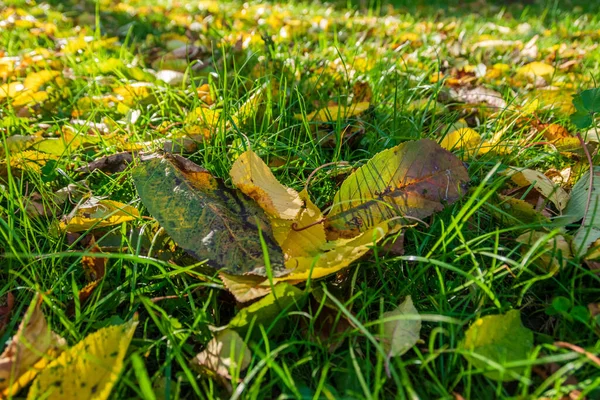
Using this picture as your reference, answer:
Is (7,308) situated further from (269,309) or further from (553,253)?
(553,253)

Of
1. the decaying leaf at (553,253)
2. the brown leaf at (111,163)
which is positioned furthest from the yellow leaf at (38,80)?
the decaying leaf at (553,253)

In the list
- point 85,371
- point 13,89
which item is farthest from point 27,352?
point 13,89

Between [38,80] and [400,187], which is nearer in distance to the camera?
Answer: [400,187]

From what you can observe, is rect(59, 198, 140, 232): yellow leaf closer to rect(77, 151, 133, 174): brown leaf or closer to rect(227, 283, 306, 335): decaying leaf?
rect(77, 151, 133, 174): brown leaf

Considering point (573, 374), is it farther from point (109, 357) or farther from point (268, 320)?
point (109, 357)

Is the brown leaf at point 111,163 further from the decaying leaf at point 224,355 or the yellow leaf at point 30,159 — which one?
the decaying leaf at point 224,355

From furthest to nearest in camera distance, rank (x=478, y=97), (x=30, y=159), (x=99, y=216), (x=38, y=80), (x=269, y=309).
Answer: (x=38, y=80), (x=478, y=97), (x=30, y=159), (x=99, y=216), (x=269, y=309)

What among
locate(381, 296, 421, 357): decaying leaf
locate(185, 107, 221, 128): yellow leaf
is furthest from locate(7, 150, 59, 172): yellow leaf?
locate(381, 296, 421, 357): decaying leaf

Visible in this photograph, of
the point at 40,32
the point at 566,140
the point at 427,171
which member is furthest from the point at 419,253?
the point at 40,32
